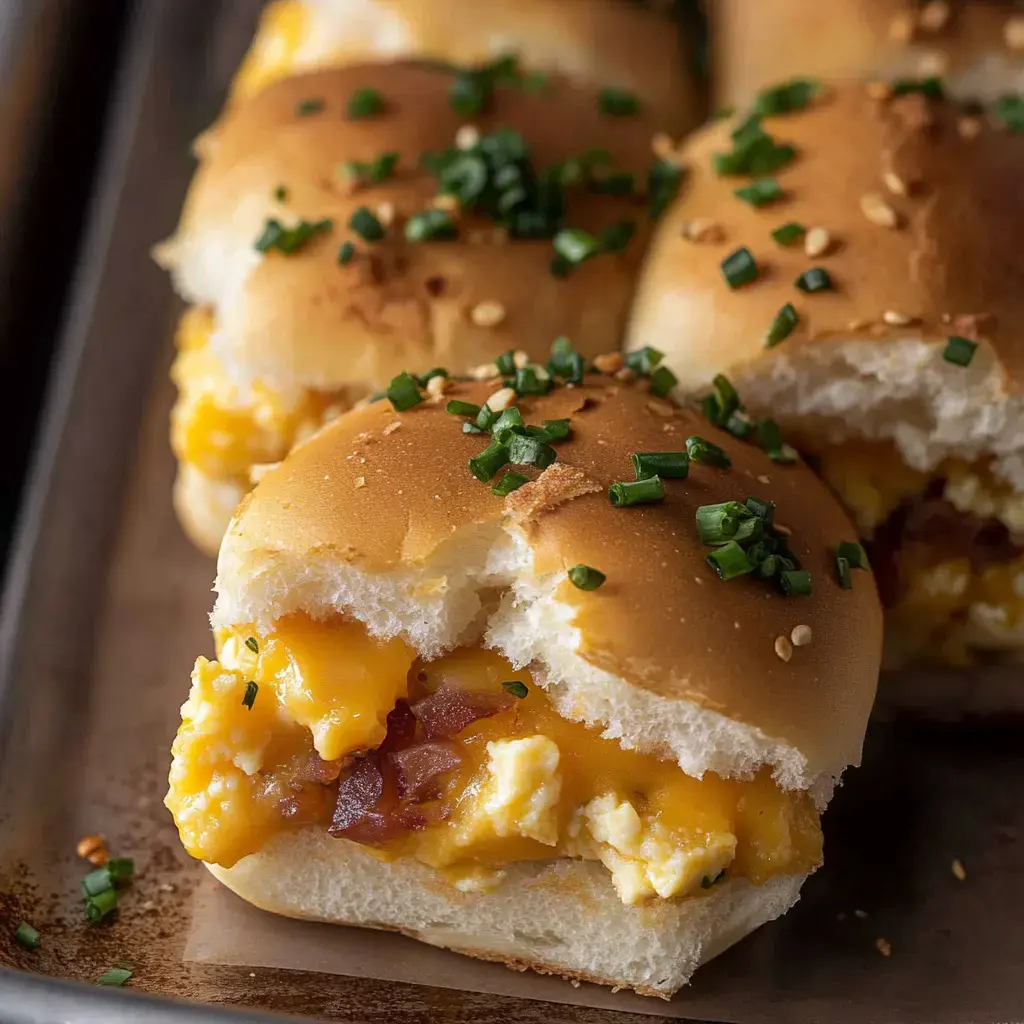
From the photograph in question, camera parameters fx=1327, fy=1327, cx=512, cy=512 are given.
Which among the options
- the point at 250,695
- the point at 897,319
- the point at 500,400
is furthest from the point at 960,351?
the point at 250,695

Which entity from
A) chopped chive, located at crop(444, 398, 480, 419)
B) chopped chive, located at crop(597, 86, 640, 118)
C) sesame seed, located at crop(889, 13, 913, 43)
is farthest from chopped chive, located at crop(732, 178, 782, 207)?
chopped chive, located at crop(444, 398, 480, 419)

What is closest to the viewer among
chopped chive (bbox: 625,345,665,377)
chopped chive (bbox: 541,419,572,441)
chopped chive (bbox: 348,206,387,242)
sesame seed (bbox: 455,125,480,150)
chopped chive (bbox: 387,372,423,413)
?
chopped chive (bbox: 541,419,572,441)

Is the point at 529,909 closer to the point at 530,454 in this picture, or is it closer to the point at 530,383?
the point at 530,454

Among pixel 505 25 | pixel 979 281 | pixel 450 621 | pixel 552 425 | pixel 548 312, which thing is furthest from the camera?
pixel 505 25

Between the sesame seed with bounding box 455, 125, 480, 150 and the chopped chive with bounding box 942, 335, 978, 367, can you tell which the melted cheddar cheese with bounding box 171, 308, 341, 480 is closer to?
the sesame seed with bounding box 455, 125, 480, 150

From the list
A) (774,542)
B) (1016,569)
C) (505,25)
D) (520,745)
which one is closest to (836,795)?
(1016,569)

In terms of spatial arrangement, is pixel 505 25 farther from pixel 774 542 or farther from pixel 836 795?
pixel 836 795
